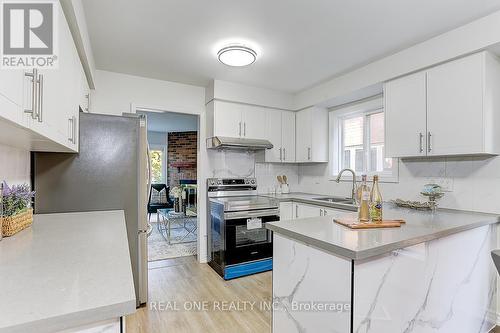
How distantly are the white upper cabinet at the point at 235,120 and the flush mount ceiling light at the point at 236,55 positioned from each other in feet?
2.76

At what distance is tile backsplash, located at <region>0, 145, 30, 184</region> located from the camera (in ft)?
4.49

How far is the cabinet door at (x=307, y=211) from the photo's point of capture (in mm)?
2906

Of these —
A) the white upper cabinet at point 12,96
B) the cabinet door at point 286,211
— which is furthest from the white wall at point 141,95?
the white upper cabinet at point 12,96

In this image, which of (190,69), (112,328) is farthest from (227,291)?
(190,69)

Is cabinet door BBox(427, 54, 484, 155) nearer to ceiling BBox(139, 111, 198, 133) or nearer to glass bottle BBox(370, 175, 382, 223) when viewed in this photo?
glass bottle BBox(370, 175, 382, 223)

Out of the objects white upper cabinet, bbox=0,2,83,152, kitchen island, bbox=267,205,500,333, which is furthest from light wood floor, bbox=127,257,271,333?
white upper cabinet, bbox=0,2,83,152

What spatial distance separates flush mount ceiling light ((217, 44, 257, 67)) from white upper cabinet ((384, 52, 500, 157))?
1.45m

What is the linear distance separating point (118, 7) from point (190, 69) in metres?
1.12

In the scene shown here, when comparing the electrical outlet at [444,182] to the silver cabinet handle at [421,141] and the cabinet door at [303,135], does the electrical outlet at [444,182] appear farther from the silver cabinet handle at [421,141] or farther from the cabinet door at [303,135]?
the cabinet door at [303,135]

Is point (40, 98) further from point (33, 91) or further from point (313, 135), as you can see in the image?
point (313, 135)

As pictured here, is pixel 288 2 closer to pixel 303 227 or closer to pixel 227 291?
pixel 303 227

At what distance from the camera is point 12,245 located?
1.02 meters

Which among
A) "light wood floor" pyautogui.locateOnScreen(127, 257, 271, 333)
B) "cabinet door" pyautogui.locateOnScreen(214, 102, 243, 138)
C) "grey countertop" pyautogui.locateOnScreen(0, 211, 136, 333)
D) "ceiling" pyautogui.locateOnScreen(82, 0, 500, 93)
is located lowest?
"light wood floor" pyautogui.locateOnScreen(127, 257, 271, 333)

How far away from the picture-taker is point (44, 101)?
3.46ft
